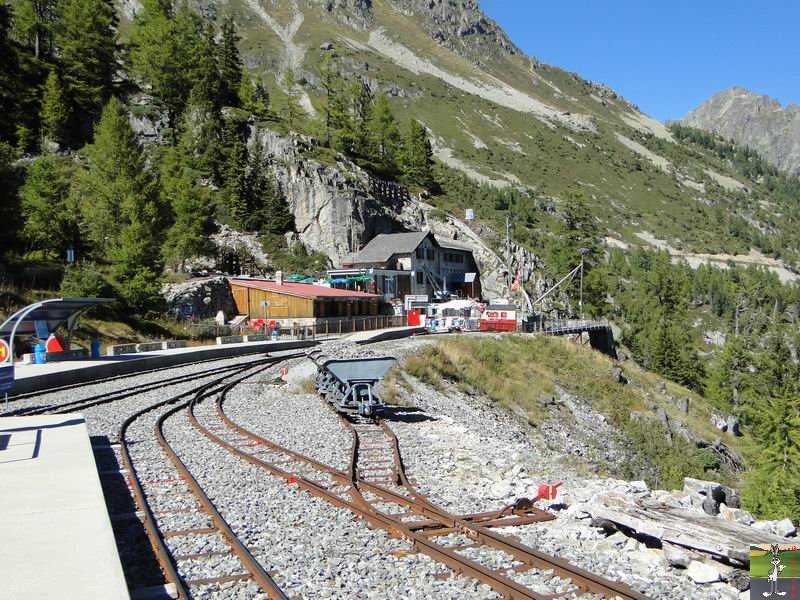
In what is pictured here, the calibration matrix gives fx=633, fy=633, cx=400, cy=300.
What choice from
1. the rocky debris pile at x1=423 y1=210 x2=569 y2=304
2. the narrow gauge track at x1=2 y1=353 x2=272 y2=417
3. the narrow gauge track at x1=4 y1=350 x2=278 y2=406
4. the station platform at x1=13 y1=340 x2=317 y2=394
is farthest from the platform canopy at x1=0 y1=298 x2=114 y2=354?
the rocky debris pile at x1=423 y1=210 x2=569 y2=304

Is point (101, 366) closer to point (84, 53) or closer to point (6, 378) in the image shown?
point (6, 378)

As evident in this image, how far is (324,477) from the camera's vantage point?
1030 cm

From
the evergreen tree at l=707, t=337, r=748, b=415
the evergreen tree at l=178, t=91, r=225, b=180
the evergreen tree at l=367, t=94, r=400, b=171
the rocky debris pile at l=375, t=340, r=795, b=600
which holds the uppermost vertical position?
the evergreen tree at l=367, t=94, r=400, b=171

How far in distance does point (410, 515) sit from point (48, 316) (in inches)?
951

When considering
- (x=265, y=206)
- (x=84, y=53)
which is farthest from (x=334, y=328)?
(x=84, y=53)

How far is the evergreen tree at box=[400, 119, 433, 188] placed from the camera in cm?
9725

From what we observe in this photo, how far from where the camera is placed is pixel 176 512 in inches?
334

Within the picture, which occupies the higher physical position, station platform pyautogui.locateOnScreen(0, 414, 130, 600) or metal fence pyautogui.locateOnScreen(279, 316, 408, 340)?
station platform pyautogui.locateOnScreen(0, 414, 130, 600)

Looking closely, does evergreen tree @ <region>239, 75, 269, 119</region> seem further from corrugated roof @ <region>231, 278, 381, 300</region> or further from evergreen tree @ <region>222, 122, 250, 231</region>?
corrugated roof @ <region>231, 278, 381, 300</region>

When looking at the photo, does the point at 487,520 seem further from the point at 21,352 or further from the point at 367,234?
the point at 367,234

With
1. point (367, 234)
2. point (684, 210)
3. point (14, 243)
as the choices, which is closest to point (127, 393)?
point (14, 243)

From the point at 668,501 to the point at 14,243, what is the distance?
1702 inches

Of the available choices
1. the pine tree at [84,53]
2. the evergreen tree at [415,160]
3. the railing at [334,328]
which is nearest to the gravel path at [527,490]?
the railing at [334,328]

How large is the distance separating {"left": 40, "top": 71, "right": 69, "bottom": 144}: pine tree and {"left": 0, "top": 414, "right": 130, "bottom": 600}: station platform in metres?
63.5
